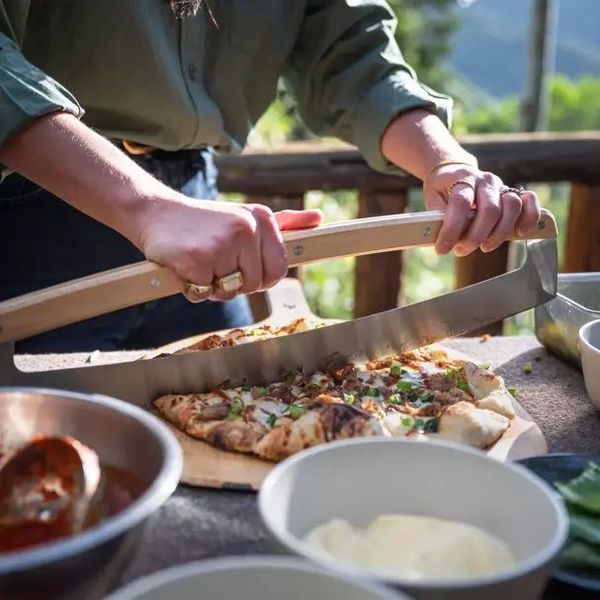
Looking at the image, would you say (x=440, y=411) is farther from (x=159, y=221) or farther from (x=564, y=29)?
(x=564, y=29)

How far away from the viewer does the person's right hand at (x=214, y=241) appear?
1.22m

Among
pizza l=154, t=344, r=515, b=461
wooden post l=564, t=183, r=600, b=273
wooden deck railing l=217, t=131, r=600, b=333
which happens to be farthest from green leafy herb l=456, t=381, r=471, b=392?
wooden post l=564, t=183, r=600, b=273

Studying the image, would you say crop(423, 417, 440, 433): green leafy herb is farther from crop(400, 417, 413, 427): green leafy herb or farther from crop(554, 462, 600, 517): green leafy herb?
crop(554, 462, 600, 517): green leafy herb

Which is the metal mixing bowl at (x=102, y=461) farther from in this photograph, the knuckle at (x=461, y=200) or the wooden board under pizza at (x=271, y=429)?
the knuckle at (x=461, y=200)

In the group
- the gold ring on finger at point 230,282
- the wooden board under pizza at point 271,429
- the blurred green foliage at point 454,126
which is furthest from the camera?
the blurred green foliage at point 454,126

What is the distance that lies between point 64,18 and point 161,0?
198 mm

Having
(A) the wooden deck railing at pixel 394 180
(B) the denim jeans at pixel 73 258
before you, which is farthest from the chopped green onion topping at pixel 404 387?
(A) the wooden deck railing at pixel 394 180

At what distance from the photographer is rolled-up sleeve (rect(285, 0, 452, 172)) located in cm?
193

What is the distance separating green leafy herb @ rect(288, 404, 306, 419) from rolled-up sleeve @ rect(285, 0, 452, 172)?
33.6 inches

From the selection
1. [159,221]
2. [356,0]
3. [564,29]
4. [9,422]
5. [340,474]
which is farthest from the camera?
[564,29]

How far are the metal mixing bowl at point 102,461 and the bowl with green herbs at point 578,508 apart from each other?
39 cm

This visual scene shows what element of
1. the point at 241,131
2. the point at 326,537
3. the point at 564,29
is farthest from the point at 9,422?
the point at 564,29

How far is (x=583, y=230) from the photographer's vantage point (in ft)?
9.91

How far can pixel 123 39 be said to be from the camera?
1717 mm
